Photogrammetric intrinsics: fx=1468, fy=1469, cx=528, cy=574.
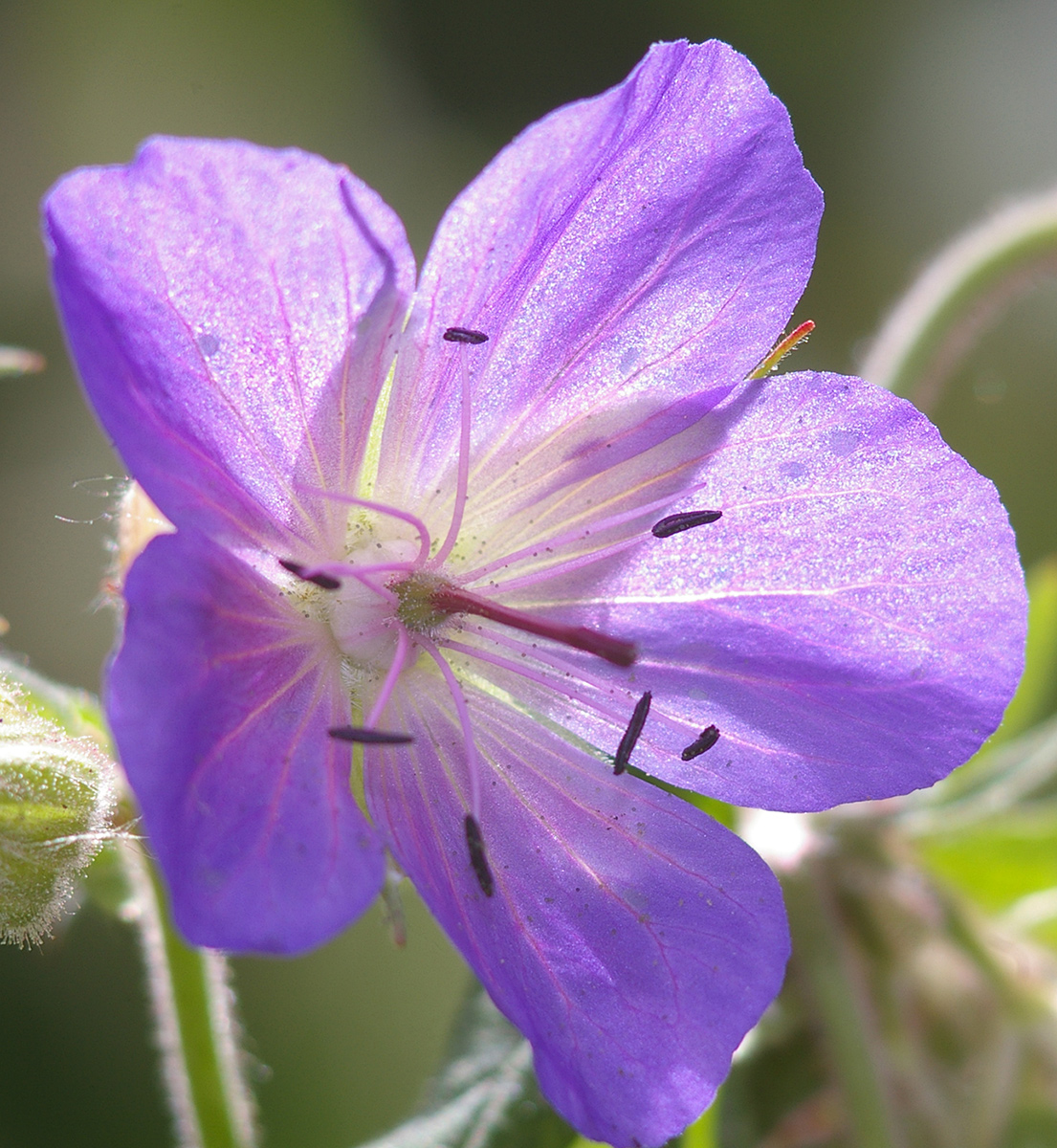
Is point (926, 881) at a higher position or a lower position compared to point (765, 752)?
lower

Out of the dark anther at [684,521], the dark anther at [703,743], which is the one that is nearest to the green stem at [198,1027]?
the dark anther at [703,743]

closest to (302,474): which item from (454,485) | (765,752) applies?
(454,485)

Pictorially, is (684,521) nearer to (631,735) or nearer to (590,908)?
(631,735)

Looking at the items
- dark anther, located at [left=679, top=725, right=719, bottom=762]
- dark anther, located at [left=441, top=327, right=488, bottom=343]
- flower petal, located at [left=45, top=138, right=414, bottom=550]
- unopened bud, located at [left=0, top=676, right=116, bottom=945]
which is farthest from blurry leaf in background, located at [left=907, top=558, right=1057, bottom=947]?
unopened bud, located at [left=0, top=676, right=116, bottom=945]

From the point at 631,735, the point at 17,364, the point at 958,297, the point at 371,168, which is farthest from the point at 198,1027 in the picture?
the point at 371,168

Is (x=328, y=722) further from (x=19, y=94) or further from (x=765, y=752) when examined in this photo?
(x=19, y=94)

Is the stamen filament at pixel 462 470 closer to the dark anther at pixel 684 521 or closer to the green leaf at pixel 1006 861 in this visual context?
the dark anther at pixel 684 521
